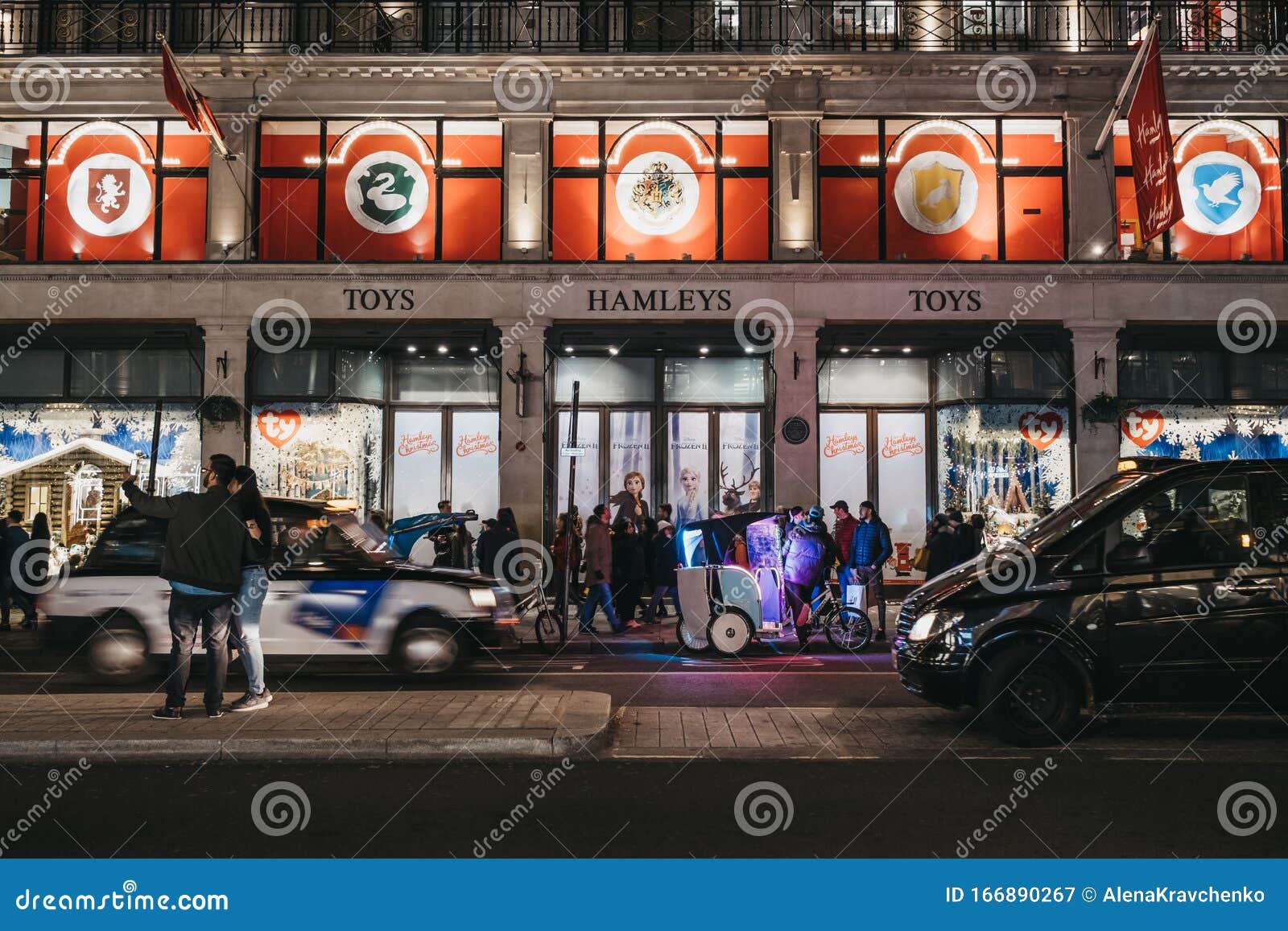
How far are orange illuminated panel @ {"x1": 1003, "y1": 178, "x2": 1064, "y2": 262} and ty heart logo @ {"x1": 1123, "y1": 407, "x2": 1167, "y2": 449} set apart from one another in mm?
3355

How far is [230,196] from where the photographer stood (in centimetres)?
2050

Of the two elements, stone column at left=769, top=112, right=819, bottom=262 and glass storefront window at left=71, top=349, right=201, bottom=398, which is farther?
glass storefront window at left=71, top=349, right=201, bottom=398

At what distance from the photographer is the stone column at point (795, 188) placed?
67.0 ft

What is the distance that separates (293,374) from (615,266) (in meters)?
6.58

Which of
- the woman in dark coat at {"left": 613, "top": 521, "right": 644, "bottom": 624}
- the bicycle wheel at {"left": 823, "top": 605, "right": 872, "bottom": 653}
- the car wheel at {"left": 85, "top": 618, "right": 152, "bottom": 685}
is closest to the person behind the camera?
the car wheel at {"left": 85, "top": 618, "right": 152, "bottom": 685}

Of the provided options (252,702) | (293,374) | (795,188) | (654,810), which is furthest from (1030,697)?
(293,374)

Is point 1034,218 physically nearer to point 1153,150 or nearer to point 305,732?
point 1153,150

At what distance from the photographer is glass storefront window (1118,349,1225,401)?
67.4ft

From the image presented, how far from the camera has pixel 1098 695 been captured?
7.95 meters

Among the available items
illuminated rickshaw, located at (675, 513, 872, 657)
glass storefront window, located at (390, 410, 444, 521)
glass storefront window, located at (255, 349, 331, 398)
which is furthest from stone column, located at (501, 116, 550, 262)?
illuminated rickshaw, located at (675, 513, 872, 657)

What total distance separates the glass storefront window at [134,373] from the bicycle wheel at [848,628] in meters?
13.4

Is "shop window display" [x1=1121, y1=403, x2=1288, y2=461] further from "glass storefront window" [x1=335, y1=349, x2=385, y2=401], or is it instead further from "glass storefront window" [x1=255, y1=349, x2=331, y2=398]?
"glass storefront window" [x1=255, y1=349, x2=331, y2=398]

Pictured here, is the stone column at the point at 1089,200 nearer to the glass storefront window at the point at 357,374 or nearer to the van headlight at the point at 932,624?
the glass storefront window at the point at 357,374

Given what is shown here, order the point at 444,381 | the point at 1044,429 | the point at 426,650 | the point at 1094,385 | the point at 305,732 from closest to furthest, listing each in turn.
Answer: the point at 305,732, the point at 426,650, the point at 1094,385, the point at 1044,429, the point at 444,381
